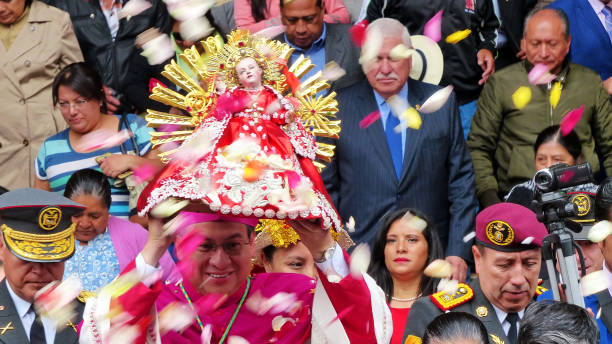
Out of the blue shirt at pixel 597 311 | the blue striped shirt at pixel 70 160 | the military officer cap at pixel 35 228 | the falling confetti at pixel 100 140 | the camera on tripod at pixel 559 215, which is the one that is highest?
the camera on tripod at pixel 559 215

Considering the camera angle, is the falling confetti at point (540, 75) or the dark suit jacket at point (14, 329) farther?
the falling confetti at point (540, 75)

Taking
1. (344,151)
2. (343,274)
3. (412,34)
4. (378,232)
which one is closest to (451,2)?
(412,34)

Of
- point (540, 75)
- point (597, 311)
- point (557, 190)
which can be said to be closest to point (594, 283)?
point (597, 311)

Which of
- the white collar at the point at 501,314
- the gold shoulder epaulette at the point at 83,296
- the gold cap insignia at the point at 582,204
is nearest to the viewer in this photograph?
the gold shoulder epaulette at the point at 83,296

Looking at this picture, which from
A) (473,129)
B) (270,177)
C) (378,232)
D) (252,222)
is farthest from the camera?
A: (473,129)

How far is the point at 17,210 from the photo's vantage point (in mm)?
5199

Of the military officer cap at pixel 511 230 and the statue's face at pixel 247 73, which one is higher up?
the statue's face at pixel 247 73

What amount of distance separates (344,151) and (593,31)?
2359mm

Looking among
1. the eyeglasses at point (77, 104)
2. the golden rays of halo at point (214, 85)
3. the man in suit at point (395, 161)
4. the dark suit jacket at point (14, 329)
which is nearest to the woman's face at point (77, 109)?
the eyeglasses at point (77, 104)

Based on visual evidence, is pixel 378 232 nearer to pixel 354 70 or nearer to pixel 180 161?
pixel 354 70

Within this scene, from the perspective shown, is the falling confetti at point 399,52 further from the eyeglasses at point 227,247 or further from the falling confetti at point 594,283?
the eyeglasses at point 227,247

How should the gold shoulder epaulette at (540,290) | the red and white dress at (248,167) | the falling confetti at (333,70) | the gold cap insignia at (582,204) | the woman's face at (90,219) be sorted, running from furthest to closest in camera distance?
the falling confetti at (333,70) → the woman's face at (90,219) → the gold cap insignia at (582,204) → the gold shoulder epaulette at (540,290) → the red and white dress at (248,167)

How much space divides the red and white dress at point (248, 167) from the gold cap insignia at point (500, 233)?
164 cm

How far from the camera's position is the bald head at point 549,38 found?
7809mm
